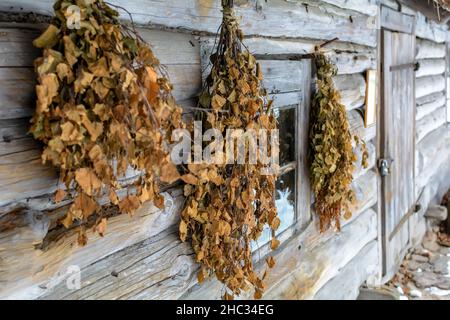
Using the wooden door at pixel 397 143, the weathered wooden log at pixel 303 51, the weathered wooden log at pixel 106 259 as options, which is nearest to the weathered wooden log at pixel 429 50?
the wooden door at pixel 397 143

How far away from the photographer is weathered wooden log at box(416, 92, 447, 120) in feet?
16.1

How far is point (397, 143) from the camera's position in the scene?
3.92m

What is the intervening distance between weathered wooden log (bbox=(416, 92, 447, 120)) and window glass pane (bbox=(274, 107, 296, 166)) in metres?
2.91

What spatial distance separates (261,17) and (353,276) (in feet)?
6.17

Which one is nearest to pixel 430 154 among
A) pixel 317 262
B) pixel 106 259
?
pixel 317 262

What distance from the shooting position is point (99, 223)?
121cm

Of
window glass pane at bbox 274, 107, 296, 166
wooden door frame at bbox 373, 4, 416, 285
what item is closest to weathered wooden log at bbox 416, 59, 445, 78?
wooden door frame at bbox 373, 4, 416, 285

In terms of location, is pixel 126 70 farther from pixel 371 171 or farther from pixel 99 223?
pixel 371 171

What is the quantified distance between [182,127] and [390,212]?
2.95m

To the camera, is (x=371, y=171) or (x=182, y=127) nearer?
(x=182, y=127)

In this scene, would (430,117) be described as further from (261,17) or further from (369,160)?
(261,17)

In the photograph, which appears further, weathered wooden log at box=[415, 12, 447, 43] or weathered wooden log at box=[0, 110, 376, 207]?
weathered wooden log at box=[415, 12, 447, 43]

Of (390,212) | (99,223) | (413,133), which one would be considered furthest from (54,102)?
(413,133)

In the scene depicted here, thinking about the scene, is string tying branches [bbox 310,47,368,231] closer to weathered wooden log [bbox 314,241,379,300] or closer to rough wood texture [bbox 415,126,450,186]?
weathered wooden log [bbox 314,241,379,300]
